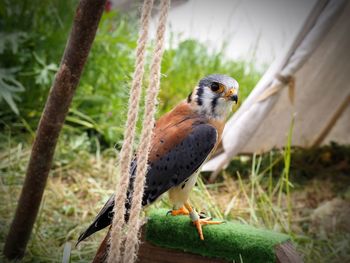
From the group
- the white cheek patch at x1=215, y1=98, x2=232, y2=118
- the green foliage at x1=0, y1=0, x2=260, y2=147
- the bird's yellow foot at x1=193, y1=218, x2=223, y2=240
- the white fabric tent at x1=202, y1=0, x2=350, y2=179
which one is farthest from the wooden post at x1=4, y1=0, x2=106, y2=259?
the white fabric tent at x1=202, y1=0, x2=350, y2=179

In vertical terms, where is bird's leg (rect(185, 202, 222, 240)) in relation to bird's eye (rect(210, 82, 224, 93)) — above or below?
below

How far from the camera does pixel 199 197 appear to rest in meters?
2.61

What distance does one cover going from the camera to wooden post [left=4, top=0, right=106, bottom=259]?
68.3 inches

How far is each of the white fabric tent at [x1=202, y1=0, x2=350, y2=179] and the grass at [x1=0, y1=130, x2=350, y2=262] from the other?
138 millimetres

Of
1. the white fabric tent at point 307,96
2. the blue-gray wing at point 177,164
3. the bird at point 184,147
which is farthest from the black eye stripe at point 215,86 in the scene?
the white fabric tent at point 307,96

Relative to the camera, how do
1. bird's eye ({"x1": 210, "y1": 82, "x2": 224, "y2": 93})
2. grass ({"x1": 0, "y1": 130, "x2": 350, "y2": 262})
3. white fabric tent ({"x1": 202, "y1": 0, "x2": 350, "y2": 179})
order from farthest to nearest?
white fabric tent ({"x1": 202, "y1": 0, "x2": 350, "y2": 179}), grass ({"x1": 0, "y1": 130, "x2": 350, "y2": 262}), bird's eye ({"x1": 210, "y1": 82, "x2": 224, "y2": 93})

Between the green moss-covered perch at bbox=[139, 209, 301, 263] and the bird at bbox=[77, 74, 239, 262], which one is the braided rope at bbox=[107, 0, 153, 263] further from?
the green moss-covered perch at bbox=[139, 209, 301, 263]

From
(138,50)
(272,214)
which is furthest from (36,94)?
(138,50)

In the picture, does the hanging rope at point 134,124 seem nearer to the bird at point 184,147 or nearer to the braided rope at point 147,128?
the braided rope at point 147,128

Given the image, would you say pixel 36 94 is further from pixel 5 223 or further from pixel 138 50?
pixel 138 50

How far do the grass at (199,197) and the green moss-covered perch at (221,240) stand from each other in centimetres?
59

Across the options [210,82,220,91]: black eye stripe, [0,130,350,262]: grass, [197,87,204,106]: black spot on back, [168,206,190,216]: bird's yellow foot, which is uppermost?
[210,82,220,91]: black eye stripe

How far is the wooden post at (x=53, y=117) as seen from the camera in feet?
5.69

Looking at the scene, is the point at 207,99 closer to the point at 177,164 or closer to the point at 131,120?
the point at 177,164
